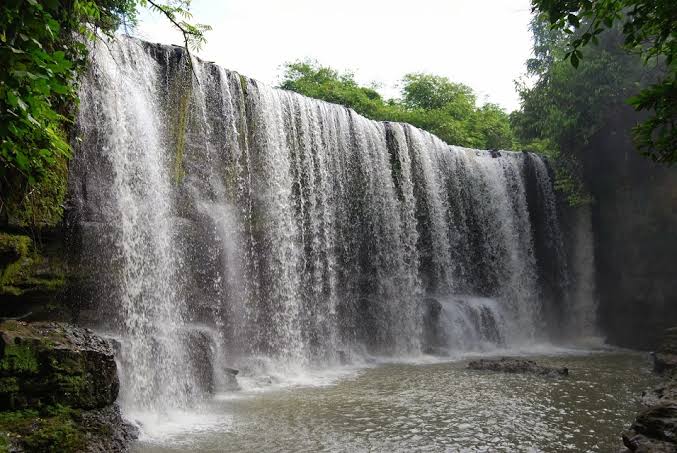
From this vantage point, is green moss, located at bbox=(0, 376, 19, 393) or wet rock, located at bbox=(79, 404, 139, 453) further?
wet rock, located at bbox=(79, 404, 139, 453)

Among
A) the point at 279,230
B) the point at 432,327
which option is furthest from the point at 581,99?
the point at 279,230

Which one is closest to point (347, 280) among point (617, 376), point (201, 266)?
point (201, 266)

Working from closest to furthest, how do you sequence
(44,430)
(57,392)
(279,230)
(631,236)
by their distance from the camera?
1. (44,430)
2. (57,392)
3. (279,230)
4. (631,236)

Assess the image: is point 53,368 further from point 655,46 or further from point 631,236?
point 631,236

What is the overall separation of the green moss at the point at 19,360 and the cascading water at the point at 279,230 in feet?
7.89

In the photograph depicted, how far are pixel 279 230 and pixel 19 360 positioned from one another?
7.65 m

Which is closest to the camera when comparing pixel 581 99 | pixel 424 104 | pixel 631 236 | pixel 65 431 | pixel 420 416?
pixel 65 431

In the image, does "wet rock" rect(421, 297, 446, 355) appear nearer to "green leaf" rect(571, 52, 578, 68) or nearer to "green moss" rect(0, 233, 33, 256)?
"green moss" rect(0, 233, 33, 256)

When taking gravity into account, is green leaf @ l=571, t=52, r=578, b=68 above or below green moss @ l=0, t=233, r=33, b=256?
above

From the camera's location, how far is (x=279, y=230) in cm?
1291

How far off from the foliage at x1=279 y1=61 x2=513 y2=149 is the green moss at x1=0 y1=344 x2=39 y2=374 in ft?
74.5

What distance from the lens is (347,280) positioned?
14.6 metres

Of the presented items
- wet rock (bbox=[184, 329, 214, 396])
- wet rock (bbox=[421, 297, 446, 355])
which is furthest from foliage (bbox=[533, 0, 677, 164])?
wet rock (bbox=[421, 297, 446, 355])

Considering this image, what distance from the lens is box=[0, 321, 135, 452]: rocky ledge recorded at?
206 inches
